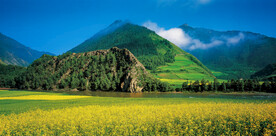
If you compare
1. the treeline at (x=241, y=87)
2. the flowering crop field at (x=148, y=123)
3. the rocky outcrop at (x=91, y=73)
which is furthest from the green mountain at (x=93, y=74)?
the flowering crop field at (x=148, y=123)

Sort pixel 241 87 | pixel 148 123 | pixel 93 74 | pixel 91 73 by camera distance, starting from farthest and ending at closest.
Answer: pixel 91 73 < pixel 93 74 < pixel 241 87 < pixel 148 123

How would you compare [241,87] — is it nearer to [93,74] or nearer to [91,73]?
[93,74]

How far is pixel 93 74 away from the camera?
16325 centimetres

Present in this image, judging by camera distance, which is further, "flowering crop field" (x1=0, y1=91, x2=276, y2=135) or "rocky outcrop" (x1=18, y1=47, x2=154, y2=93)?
"rocky outcrop" (x1=18, y1=47, x2=154, y2=93)

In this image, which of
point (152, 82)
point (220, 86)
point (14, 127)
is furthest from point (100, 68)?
point (14, 127)

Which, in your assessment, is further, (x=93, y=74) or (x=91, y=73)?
(x=91, y=73)

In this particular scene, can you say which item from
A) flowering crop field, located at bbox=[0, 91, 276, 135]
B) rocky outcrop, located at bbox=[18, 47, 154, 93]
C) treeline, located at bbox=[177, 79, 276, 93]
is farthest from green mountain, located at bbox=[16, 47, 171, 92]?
flowering crop field, located at bbox=[0, 91, 276, 135]

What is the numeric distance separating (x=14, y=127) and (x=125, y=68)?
14006 cm

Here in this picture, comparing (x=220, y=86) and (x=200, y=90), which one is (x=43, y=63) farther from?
(x=220, y=86)

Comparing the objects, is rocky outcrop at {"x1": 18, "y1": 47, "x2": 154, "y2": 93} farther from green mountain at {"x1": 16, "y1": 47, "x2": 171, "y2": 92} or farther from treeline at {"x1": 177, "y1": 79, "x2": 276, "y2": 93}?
treeline at {"x1": 177, "y1": 79, "x2": 276, "y2": 93}

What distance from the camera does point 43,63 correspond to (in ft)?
618

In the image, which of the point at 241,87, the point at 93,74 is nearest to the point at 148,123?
the point at 241,87

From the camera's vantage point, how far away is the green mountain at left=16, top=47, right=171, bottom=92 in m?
→ 144

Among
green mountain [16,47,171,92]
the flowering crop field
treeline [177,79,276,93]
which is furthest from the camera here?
green mountain [16,47,171,92]
